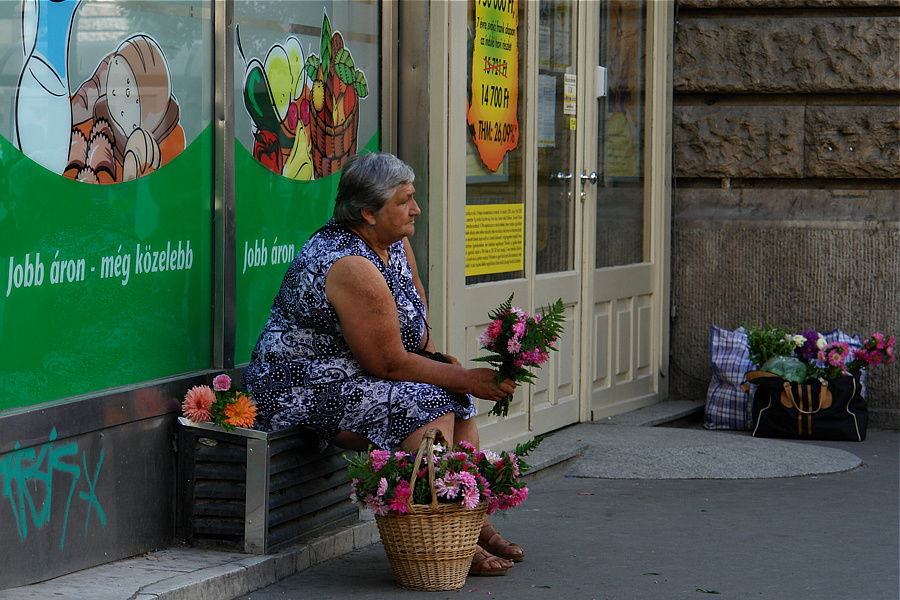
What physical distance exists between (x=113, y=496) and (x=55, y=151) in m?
1.05

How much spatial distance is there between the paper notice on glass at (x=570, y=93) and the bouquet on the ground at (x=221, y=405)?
3005mm

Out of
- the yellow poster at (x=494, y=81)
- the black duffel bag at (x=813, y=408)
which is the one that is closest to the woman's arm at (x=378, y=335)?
the yellow poster at (x=494, y=81)

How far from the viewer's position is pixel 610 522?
4.75 m

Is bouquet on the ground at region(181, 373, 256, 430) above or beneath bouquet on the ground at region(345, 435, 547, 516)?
above

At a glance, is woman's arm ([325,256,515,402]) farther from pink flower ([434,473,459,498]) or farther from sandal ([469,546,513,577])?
sandal ([469,546,513,577])

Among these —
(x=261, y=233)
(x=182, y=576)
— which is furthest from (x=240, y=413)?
(x=261, y=233)

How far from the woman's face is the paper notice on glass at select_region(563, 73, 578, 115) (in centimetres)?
253

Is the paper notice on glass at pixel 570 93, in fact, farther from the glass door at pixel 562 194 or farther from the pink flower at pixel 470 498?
the pink flower at pixel 470 498

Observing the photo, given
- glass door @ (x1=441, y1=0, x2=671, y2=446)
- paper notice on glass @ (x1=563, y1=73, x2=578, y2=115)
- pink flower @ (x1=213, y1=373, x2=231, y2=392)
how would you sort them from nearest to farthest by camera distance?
pink flower @ (x1=213, y1=373, x2=231, y2=392) < glass door @ (x1=441, y1=0, x2=671, y2=446) < paper notice on glass @ (x1=563, y1=73, x2=578, y2=115)

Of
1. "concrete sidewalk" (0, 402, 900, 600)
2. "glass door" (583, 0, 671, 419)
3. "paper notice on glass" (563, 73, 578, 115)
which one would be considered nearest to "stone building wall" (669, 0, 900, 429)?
"glass door" (583, 0, 671, 419)

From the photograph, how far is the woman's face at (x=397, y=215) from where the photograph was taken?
3.95 meters

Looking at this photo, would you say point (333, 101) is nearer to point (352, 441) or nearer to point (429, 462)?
point (352, 441)

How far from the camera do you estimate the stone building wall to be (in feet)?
22.9

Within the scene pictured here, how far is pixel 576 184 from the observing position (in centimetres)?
646
